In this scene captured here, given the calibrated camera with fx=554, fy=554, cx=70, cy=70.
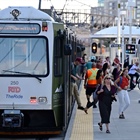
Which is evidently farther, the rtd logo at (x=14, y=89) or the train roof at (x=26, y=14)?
the train roof at (x=26, y=14)

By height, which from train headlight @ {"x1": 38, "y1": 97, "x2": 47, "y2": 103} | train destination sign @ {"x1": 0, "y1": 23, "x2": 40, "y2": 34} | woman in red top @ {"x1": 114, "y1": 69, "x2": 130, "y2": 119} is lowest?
woman in red top @ {"x1": 114, "y1": 69, "x2": 130, "y2": 119}

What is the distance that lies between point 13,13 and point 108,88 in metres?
3.07

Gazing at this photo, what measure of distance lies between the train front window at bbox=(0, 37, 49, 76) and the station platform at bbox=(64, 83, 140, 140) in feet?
6.11

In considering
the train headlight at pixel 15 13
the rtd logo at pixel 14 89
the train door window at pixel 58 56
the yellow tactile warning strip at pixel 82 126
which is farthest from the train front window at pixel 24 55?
the yellow tactile warning strip at pixel 82 126

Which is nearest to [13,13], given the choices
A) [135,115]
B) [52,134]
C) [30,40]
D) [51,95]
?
[30,40]

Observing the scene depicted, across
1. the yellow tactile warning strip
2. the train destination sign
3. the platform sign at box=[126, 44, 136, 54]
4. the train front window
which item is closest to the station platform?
the yellow tactile warning strip

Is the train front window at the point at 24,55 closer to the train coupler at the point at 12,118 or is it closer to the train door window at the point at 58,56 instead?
the train door window at the point at 58,56

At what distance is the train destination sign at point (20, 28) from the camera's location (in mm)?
13133

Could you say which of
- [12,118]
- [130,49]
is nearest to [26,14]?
[12,118]

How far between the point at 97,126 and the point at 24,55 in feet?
12.1

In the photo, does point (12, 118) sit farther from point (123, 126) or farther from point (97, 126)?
point (123, 126)

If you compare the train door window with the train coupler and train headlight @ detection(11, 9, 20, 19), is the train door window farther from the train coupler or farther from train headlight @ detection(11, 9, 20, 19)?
the train coupler

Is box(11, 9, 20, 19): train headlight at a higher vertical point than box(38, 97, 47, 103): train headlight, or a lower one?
higher

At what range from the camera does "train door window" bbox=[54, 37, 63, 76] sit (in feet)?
43.4
